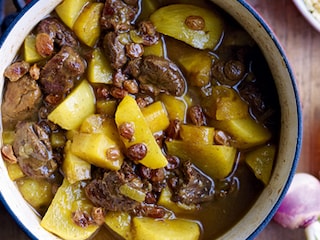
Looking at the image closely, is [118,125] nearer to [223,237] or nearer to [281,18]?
[223,237]

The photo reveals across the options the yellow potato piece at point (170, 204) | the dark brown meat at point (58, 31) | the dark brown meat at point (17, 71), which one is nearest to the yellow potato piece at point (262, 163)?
the yellow potato piece at point (170, 204)

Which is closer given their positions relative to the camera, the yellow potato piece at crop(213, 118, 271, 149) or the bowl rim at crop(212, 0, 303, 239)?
the bowl rim at crop(212, 0, 303, 239)

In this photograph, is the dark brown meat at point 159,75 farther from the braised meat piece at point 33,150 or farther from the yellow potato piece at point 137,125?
the braised meat piece at point 33,150

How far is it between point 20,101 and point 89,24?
389mm

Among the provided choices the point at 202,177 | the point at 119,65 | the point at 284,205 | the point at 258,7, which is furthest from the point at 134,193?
the point at 258,7

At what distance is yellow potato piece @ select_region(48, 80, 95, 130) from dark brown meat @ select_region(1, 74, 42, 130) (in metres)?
0.09

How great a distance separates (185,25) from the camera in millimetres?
2287

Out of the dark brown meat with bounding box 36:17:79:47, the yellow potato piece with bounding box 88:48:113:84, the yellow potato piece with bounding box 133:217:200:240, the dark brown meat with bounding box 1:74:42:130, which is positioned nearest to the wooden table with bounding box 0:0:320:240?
the yellow potato piece with bounding box 133:217:200:240

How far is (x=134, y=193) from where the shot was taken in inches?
88.7

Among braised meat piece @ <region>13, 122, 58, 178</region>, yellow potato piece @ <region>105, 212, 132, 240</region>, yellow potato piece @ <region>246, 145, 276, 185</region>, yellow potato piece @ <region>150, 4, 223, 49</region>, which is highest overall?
yellow potato piece @ <region>150, 4, 223, 49</region>

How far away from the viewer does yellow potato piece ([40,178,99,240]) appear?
231cm

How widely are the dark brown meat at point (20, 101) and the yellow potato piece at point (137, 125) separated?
1.08 ft

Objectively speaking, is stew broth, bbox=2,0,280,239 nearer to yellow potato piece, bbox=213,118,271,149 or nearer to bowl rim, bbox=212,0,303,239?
yellow potato piece, bbox=213,118,271,149

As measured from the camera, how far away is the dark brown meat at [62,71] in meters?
2.25
